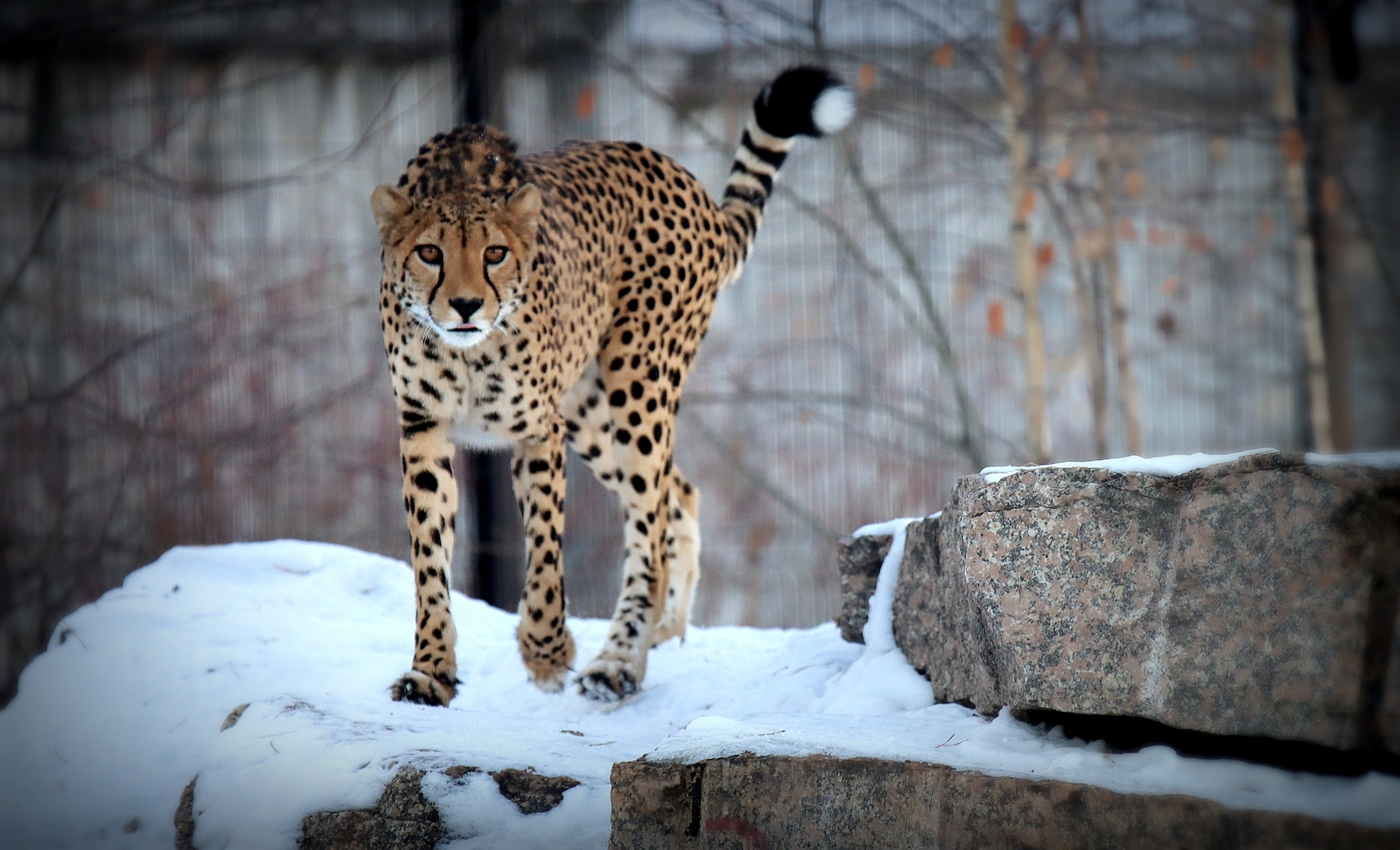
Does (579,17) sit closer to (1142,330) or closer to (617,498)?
(617,498)

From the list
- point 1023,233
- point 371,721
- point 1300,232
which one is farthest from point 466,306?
point 1300,232

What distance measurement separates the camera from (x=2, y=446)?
4664 mm

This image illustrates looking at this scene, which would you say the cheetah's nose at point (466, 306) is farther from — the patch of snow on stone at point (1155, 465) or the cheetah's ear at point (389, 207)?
the patch of snow on stone at point (1155, 465)

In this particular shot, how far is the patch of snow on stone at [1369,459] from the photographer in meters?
1.99

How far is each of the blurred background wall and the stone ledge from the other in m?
2.83

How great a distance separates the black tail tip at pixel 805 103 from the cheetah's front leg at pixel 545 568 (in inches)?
55.7

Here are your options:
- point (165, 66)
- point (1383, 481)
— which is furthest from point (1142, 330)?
point (165, 66)

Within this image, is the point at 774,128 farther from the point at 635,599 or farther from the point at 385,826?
the point at 385,826

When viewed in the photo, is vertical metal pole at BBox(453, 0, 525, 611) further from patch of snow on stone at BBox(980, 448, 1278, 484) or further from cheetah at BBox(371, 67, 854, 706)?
patch of snow on stone at BBox(980, 448, 1278, 484)

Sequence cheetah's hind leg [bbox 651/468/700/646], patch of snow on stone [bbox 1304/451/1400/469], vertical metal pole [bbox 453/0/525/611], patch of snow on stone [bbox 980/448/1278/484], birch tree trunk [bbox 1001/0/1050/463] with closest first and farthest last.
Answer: patch of snow on stone [bbox 1304/451/1400/469]
patch of snow on stone [bbox 980/448/1278/484]
cheetah's hind leg [bbox 651/468/700/646]
vertical metal pole [bbox 453/0/525/611]
birch tree trunk [bbox 1001/0/1050/463]

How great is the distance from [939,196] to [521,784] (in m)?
4.14

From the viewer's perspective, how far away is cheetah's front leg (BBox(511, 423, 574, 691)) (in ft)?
12.1

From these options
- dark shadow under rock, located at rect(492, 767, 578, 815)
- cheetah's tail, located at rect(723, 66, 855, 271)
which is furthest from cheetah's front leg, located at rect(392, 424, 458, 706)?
cheetah's tail, located at rect(723, 66, 855, 271)

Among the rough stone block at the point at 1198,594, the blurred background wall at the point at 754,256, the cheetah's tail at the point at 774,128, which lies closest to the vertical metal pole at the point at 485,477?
the blurred background wall at the point at 754,256
